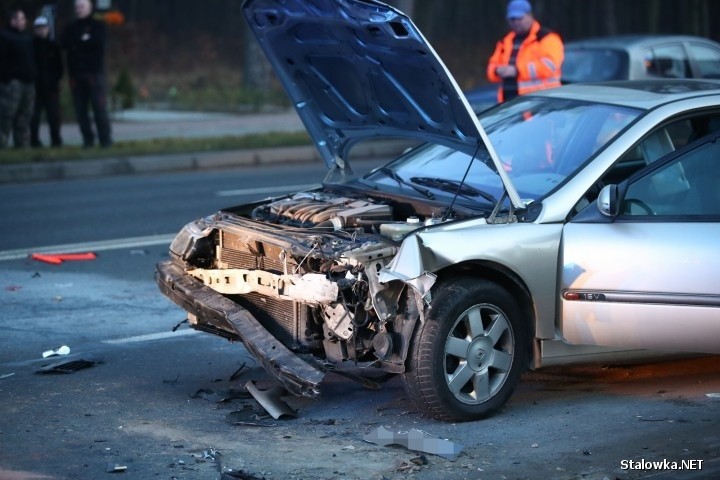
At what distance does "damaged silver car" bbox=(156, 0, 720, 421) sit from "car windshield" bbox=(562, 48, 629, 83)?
8.25 m

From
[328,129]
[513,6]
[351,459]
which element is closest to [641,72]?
[513,6]

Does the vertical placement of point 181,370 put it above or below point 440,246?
below

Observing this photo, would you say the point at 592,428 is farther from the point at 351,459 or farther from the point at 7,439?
the point at 7,439

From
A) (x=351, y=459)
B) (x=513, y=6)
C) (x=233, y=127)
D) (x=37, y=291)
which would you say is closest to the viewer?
(x=351, y=459)

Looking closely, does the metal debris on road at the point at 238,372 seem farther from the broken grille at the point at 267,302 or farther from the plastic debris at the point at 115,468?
the plastic debris at the point at 115,468

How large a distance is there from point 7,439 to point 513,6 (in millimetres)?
7559

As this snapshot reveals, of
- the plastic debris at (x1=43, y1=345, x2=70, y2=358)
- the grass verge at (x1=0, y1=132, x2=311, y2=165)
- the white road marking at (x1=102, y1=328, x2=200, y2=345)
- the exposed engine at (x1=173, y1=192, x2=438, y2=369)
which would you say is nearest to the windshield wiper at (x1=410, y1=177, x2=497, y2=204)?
the exposed engine at (x1=173, y1=192, x2=438, y2=369)

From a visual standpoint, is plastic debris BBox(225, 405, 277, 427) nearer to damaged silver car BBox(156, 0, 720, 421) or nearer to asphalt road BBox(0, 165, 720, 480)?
asphalt road BBox(0, 165, 720, 480)

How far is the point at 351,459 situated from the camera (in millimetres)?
5238

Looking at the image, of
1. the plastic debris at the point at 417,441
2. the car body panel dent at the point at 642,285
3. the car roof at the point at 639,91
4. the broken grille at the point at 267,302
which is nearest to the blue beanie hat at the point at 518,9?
the car roof at the point at 639,91

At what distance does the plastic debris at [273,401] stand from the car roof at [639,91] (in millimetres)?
2232

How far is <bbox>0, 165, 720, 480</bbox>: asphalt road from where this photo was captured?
→ 5.15 m

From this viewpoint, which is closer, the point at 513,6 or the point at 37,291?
the point at 37,291

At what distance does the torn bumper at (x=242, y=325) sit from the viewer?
5523 mm
